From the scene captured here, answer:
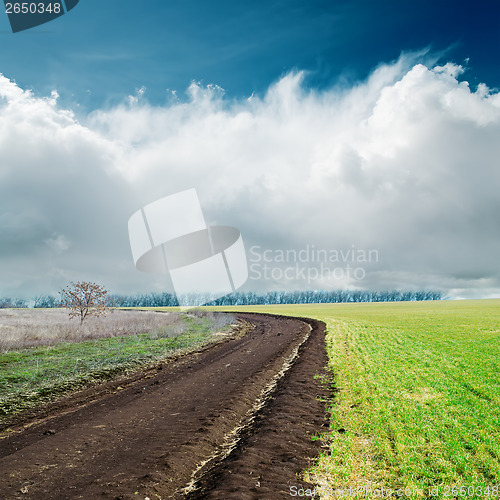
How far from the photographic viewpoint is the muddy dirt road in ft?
20.0

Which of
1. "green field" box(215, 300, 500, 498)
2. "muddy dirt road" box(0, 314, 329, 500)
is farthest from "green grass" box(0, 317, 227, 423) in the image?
"green field" box(215, 300, 500, 498)

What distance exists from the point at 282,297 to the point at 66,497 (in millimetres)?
187670

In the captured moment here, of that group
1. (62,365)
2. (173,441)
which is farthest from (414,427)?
(62,365)

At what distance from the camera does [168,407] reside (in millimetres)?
10555

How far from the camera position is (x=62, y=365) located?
16656mm

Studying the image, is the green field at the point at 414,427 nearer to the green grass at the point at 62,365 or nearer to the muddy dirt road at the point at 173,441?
the muddy dirt road at the point at 173,441

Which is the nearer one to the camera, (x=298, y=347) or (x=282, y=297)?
(x=298, y=347)

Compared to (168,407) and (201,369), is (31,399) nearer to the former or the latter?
(168,407)

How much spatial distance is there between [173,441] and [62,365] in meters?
11.4

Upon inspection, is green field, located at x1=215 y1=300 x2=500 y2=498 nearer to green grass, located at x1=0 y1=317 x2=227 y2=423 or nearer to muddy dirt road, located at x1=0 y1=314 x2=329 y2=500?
muddy dirt road, located at x1=0 y1=314 x2=329 y2=500

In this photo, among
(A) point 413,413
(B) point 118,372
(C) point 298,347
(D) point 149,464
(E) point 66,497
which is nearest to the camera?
(E) point 66,497

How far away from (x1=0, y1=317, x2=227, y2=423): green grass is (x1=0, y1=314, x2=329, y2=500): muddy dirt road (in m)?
1.34

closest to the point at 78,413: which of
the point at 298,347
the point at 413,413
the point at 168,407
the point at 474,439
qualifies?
the point at 168,407

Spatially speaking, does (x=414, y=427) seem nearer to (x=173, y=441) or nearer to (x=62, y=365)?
(x=173, y=441)
